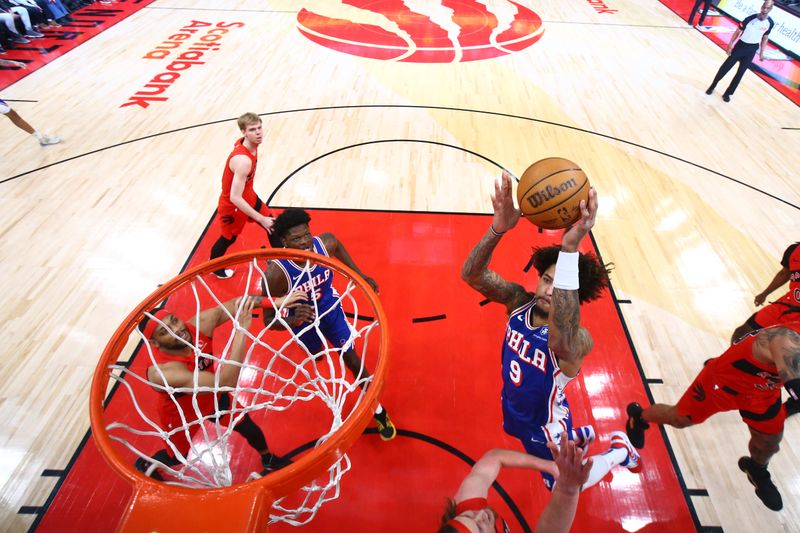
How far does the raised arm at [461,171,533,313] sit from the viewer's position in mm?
2051

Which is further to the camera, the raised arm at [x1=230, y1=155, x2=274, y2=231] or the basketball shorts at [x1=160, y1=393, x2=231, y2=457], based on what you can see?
the raised arm at [x1=230, y1=155, x2=274, y2=231]

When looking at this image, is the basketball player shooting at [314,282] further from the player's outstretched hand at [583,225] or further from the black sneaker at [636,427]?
the black sneaker at [636,427]

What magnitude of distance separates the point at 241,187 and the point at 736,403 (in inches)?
147

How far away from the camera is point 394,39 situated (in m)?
9.40

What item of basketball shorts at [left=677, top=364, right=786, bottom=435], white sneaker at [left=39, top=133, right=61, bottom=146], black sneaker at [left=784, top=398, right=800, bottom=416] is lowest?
white sneaker at [left=39, top=133, right=61, bottom=146]

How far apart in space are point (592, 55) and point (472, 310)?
768cm

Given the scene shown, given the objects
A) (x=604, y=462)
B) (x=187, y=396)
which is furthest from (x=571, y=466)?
(x=187, y=396)

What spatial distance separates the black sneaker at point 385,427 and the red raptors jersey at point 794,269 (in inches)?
107

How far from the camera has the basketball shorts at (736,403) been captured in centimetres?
243

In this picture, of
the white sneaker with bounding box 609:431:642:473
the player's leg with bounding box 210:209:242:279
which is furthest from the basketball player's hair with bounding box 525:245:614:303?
the player's leg with bounding box 210:209:242:279

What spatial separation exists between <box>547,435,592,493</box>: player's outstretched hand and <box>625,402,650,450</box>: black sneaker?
1726 mm

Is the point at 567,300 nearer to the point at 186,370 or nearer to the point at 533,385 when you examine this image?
the point at 533,385

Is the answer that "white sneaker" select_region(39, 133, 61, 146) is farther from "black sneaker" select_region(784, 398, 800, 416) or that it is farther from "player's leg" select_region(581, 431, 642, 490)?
"black sneaker" select_region(784, 398, 800, 416)

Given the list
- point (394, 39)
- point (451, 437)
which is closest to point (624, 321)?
point (451, 437)
